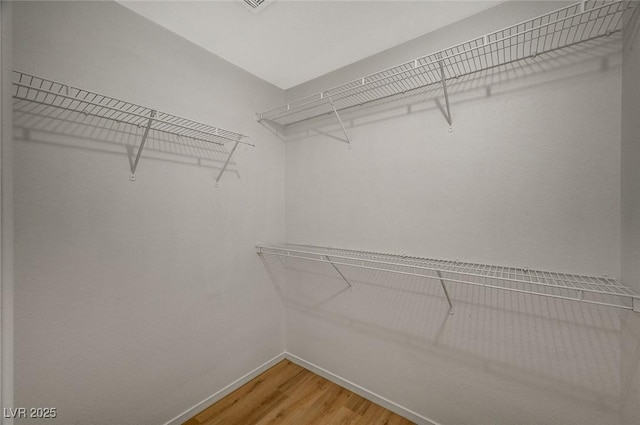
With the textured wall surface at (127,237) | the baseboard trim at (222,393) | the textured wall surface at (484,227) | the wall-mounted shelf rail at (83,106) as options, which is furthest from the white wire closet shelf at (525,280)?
the wall-mounted shelf rail at (83,106)

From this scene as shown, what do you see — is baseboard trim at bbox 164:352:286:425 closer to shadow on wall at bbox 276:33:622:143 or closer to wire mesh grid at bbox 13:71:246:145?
wire mesh grid at bbox 13:71:246:145

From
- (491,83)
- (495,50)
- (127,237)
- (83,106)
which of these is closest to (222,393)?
(127,237)

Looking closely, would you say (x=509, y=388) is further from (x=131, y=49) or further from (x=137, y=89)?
(x=131, y=49)

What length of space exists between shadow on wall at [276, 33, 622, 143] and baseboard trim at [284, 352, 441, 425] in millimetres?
1773

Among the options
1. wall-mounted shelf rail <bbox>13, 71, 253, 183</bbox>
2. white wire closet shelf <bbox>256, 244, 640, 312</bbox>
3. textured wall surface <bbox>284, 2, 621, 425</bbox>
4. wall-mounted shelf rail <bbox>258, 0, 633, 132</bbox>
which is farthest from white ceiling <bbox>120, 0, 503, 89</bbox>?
white wire closet shelf <bbox>256, 244, 640, 312</bbox>

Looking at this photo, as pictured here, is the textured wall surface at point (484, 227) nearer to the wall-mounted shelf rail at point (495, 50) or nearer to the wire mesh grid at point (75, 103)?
the wall-mounted shelf rail at point (495, 50)

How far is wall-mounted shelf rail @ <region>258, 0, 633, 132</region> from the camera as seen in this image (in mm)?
1145

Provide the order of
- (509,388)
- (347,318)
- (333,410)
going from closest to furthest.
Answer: (509,388) < (333,410) < (347,318)

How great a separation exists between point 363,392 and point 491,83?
6.89 feet

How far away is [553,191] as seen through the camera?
4.18 ft

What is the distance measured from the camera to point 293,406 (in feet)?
5.89

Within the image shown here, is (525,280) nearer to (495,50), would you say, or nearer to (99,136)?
(495,50)

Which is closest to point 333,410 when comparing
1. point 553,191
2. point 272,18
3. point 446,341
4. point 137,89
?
point 446,341

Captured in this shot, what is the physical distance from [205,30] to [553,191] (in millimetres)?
2093
